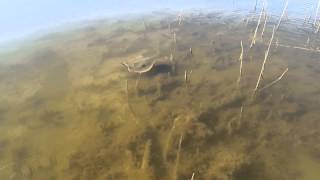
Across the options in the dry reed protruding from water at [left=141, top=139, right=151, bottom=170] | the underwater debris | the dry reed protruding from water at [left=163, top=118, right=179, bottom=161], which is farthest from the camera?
the underwater debris

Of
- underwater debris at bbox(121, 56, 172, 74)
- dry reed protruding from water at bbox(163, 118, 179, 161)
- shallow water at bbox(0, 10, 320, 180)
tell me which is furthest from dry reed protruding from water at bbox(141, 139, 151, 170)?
underwater debris at bbox(121, 56, 172, 74)

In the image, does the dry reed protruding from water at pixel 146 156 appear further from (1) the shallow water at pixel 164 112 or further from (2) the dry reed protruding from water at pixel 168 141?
(2) the dry reed protruding from water at pixel 168 141

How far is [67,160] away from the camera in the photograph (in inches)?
230

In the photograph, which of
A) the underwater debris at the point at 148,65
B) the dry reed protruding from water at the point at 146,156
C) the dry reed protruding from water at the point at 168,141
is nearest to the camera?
the dry reed protruding from water at the point at 146,156

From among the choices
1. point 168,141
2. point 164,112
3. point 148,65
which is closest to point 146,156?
point 168,141

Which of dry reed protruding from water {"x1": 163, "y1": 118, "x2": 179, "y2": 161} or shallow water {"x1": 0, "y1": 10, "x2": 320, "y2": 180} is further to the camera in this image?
dry reed protruding from water {"x1": 163, "y1": 118, "x2": 179, "y2": 161}

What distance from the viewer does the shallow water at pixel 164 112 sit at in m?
5.64

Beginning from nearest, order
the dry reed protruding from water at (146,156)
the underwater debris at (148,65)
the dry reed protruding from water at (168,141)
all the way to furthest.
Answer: the dry reed protruding from water at (146,156) < the dry reed protruding from water at (168,141) < the underwater debris at (148,65)

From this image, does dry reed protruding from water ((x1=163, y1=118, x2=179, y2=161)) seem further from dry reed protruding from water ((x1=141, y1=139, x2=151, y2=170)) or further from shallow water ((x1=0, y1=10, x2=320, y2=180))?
dry reed protruding from water ((x1=141, y1=139, x2=151, y2=170))

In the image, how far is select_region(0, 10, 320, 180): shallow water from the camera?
564 cm

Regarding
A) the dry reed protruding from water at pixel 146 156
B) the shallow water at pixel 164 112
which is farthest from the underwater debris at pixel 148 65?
the dry reed protruding from water at pixel 146 156

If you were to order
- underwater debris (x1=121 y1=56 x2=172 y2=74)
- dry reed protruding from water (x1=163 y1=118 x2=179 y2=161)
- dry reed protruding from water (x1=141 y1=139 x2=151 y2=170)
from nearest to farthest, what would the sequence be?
1. dry reed protruding from water (x1=141 y1=139 x2=151 y2=170)
2. dry reed protruding from water (x1=163 y1=118 x2=179 y2=161)
3. underwater debris (x1=121 y1=56 x2=172 y2=74)

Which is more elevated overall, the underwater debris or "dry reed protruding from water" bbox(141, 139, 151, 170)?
the underwater debris

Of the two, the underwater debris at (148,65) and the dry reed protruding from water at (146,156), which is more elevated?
the underwater debris at (148,65)
